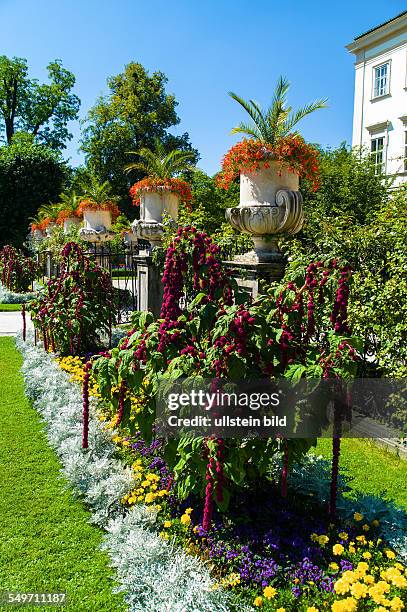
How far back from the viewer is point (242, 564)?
2.54 meters

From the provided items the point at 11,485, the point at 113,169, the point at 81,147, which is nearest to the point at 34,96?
the point at 81,147

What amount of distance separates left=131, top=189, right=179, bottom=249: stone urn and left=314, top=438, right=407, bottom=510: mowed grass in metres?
4.32

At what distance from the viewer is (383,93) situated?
20.9m

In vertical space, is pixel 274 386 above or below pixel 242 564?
above

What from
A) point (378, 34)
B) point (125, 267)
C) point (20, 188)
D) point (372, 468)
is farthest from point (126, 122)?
point (372, 468)

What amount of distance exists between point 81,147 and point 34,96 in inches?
290

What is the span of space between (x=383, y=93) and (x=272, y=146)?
18897 millimetres

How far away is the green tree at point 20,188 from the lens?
1130 inches

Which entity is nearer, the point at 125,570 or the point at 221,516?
the point at 125,570

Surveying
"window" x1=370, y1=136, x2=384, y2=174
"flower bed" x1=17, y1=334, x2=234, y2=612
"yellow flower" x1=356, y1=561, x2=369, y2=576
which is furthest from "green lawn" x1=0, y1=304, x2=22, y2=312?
"window" x1=370, y1=136, x2=384, y2=174

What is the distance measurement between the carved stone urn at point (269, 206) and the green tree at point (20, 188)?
86.3 ft

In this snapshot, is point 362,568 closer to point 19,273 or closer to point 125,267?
point 125,267

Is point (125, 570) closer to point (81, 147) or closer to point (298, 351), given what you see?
point (298, 351)

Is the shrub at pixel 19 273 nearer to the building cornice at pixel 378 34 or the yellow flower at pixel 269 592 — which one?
Answer: the yellow flower at pixel 269 592
